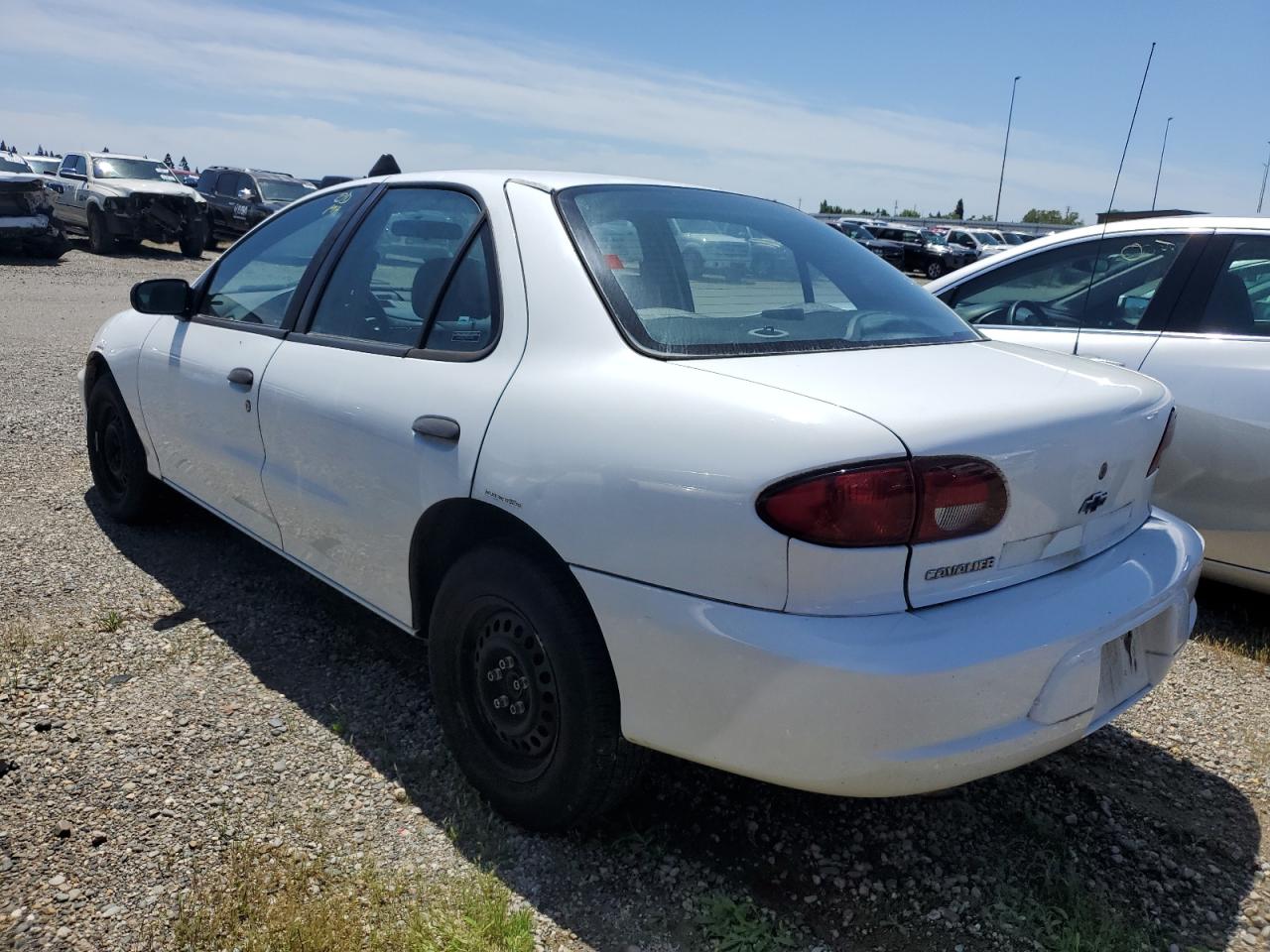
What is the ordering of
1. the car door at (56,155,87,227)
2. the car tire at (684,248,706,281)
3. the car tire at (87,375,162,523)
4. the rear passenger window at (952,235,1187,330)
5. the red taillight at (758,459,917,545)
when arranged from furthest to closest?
the car door at (56,155,87,227) < the car tire at (87,375,162,523) < the rear passenger window at (952,235,1187,330) < the car tire at (684,248,706,281) < the red taillight at (758,459,917,545)

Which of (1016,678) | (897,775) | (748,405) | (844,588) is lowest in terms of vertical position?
(897,775)

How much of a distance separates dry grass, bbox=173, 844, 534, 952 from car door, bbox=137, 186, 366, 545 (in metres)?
1.34

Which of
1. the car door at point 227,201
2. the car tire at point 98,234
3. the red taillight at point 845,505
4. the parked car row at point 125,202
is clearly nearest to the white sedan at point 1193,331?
the red taillight at point 845,505

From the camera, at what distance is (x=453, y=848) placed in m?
→ 2.52

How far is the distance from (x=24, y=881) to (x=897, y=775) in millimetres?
2000

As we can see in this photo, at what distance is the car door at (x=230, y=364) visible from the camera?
3.44 m

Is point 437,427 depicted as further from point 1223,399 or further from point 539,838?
point 1223,399

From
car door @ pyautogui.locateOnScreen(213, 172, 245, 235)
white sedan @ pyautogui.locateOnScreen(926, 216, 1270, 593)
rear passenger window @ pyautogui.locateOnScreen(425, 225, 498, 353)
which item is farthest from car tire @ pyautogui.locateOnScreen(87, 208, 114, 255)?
rear passenger window @ pyautogui.locateOnScreen(425, 225, 498, 353)

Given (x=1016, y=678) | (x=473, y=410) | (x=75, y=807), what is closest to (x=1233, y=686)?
(x=1016, y=678)

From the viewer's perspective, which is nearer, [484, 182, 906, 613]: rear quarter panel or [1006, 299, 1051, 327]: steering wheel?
[484, 182, 906, 613]: rear quarter panel

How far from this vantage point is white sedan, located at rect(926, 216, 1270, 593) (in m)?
→ 3.66

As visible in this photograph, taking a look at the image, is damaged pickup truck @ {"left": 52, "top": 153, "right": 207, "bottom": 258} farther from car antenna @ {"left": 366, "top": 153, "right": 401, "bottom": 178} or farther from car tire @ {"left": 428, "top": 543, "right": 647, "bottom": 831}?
car tire @ {"left": 428, "top": 543, "right": 647, "bottom": 831}

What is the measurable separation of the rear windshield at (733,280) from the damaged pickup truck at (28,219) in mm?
17457

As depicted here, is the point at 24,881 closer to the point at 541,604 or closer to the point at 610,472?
the point at 541,604
